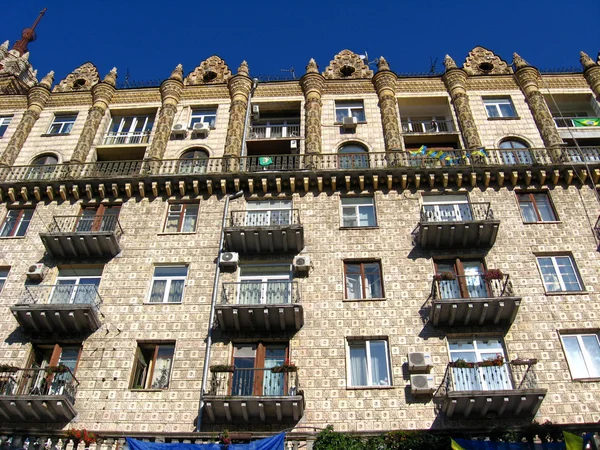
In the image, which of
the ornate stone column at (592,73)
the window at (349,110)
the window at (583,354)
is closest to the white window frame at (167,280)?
the window at (349,110)

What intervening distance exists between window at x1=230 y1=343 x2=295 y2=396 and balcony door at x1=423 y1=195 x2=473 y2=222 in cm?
672

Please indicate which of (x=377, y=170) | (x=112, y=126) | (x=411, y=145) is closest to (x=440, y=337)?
(x=377, y=170)

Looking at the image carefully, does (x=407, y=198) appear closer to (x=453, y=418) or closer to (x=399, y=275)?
(x=399, y=275)

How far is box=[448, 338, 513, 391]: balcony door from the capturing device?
1588cm

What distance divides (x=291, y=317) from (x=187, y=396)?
3570mm

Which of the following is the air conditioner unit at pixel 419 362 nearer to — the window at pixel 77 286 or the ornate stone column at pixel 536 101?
the window at pixel 77 286

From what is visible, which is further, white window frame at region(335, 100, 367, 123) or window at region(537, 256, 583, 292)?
white window frame at region(335, 100, 367, 123)

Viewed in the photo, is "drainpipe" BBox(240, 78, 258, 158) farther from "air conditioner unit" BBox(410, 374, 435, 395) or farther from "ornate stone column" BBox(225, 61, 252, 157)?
"air conditioner unit" BBox(410, 374, 435, 395)

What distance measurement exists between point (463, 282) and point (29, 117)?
19.3m

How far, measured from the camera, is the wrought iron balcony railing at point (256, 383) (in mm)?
16234

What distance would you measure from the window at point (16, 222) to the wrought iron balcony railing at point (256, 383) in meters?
9.81

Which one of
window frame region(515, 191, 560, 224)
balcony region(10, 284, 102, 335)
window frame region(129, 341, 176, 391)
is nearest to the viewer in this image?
window frame region(129, 341, 176, 391)

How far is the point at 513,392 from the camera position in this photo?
598 inches

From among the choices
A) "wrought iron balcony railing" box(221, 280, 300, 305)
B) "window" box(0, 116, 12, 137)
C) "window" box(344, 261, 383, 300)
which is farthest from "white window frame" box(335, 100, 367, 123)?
"window" box(0, 116, 12, 137)
